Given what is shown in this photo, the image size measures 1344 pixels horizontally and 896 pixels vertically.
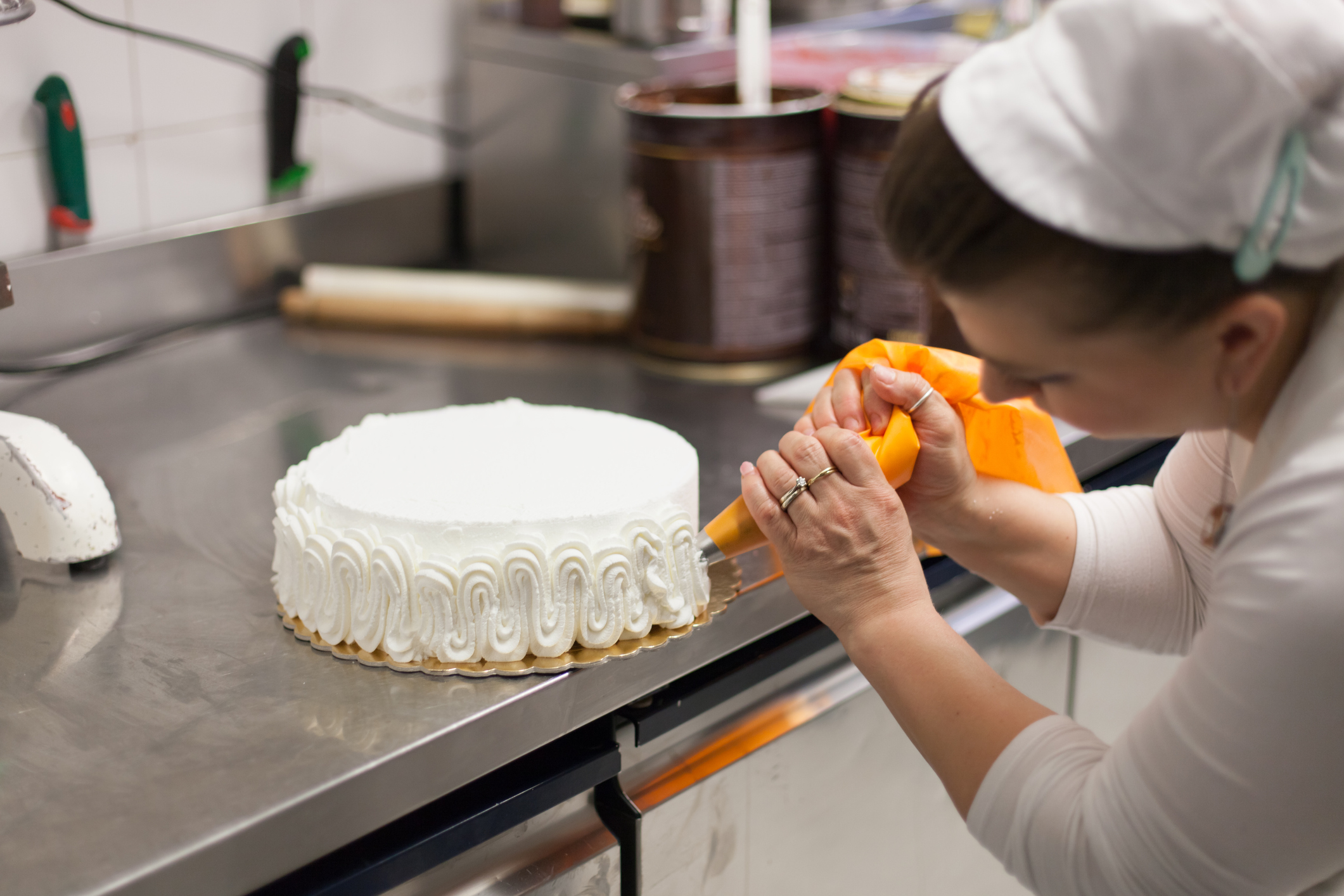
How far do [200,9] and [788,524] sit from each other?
1.14 m

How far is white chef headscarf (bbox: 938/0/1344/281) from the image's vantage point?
61cm

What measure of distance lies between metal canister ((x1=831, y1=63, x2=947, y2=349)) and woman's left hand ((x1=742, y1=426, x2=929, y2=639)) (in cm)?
60

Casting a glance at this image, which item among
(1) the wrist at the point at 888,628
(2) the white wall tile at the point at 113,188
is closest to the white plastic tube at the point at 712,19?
(2) the white wall tile at the point at 113,188

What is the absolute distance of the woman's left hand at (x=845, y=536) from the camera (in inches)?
34.7

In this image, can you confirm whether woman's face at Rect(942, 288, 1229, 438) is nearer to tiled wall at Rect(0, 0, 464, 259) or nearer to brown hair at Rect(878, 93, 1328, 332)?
brown hair at Rect(878, 93, 1328, 332)

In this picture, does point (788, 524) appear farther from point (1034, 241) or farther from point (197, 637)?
point (197, 637)

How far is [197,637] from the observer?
934 mm

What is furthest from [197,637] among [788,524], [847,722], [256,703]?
[847,722]

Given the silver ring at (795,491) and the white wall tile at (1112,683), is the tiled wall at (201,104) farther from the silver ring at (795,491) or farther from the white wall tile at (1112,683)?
the white wall tile at (1112,683)

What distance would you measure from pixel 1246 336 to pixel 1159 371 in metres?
0.05

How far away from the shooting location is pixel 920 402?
996 millimetres

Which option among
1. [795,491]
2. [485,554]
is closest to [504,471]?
[485,554]

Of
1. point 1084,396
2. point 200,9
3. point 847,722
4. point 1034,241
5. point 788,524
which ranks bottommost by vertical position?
point 847,722

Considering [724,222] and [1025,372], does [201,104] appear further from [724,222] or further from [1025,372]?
[1025,372]
